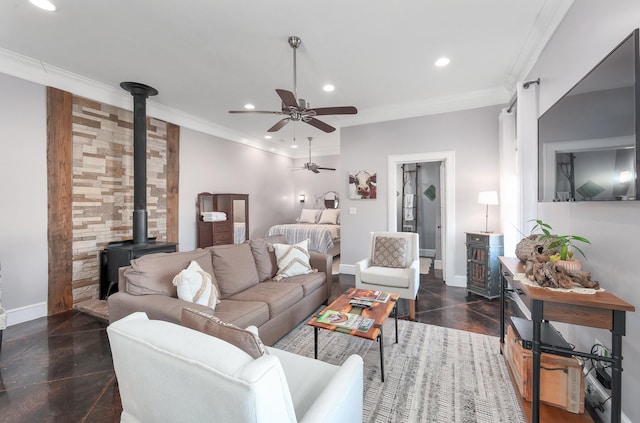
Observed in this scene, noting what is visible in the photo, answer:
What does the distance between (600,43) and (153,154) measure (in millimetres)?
5255

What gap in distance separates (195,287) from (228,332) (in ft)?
4.18

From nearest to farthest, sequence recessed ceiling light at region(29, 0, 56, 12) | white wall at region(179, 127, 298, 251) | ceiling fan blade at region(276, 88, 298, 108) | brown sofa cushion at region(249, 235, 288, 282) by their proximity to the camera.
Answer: recessed ceiling light at region(29, 0, 56, 12)
ceiling fan blade at region(276, 88, 298, 108)
brown sofa cushion at region(249, 235, 288, 282)
white wall at region(179, 127, 298, 251)

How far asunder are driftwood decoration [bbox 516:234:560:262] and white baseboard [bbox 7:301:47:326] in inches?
196

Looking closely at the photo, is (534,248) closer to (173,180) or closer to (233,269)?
(233,269)

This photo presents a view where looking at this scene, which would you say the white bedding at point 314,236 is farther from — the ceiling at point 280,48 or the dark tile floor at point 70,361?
the ceiling at point 280,48

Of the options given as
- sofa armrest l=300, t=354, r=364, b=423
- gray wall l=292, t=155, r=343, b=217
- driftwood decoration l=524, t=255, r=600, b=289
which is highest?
gray wall l=292, t=155, r=343, b=217

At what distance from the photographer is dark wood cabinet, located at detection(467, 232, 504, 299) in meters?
3.60

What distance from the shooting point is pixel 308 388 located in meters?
1.21

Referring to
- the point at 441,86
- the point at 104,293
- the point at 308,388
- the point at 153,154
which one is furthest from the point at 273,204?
the point at 308,388

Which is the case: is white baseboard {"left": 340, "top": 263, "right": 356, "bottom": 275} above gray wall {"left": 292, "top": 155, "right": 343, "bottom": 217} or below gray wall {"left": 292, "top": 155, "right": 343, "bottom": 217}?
below

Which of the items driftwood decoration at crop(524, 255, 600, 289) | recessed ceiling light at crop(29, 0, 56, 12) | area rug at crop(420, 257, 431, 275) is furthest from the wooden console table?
recessed ceiling light at crop(29, 0, 56, 12)

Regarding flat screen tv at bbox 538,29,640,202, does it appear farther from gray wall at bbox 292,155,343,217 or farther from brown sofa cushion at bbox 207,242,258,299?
gray wall at bbox 292,155,343,217

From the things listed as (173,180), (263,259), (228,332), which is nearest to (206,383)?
(228,332)

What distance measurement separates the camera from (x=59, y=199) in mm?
3281
